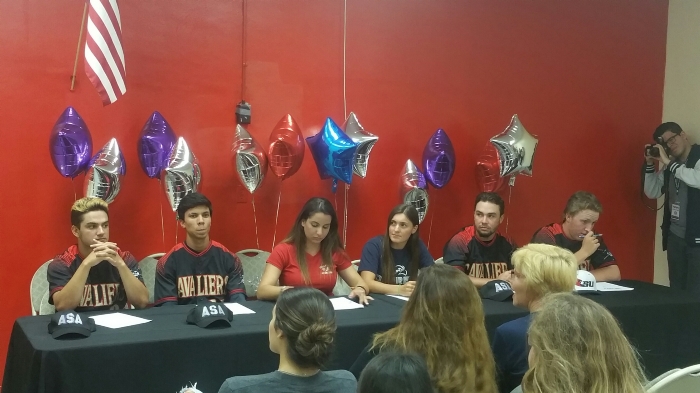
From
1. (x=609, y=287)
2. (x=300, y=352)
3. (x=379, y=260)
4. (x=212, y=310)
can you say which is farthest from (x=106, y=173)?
(x=609, y=287)

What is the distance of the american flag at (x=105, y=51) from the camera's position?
11.4 feet

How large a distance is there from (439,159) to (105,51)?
87.4 inches

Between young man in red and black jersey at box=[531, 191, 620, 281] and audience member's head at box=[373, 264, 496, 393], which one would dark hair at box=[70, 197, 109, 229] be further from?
young man in red and black jersey at box=[531, 191, 620, 281]

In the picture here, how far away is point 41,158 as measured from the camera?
12.4 ft

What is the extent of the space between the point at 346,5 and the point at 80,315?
9.30ft

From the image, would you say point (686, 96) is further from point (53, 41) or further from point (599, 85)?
point (53, 41)

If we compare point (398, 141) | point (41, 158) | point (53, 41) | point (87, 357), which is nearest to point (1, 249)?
point (41, 158)

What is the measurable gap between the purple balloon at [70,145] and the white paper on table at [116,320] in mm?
1061

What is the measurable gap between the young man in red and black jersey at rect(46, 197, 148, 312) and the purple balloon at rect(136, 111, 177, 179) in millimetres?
600

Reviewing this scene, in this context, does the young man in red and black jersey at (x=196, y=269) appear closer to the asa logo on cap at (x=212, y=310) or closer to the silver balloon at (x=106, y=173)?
the silver balloon at (x=106, y=173)

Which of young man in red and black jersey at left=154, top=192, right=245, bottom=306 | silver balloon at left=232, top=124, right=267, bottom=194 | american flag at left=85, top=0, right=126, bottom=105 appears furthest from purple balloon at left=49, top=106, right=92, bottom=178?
silver balloon at left=232, top=124, right=267, bottom=194

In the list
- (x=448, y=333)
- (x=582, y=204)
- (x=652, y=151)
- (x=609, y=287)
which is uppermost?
(x=652, y=151)

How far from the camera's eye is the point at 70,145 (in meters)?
3.52

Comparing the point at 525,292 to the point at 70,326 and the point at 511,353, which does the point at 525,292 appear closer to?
the point at 511,353
